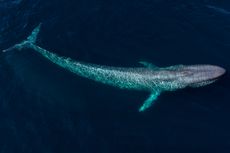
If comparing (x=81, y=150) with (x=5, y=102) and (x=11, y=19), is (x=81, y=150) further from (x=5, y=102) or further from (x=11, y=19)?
(x=11, y=19)

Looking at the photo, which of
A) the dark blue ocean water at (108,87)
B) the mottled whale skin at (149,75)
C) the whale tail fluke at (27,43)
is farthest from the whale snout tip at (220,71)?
the whale tail fluke at (27,43)

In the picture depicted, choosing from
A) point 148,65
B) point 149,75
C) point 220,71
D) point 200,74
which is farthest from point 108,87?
point 220,71

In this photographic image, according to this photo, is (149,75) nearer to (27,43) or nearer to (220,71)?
(220,71)

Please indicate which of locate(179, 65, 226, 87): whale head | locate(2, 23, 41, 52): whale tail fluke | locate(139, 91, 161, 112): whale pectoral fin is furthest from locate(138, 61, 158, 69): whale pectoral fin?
locate(2, 23, 41, 52): whale tail fluke

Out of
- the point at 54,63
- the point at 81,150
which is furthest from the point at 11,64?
the point at 81,150

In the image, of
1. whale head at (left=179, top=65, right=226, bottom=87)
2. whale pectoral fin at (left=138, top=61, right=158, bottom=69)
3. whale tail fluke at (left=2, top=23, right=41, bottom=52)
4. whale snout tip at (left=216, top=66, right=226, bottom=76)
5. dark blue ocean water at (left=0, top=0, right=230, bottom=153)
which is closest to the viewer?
dark blue ocean water at (left=0, top=0, right=230, bottom=153)

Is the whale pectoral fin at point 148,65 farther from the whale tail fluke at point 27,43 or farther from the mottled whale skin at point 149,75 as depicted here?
the whale tail fluke at point 27,43

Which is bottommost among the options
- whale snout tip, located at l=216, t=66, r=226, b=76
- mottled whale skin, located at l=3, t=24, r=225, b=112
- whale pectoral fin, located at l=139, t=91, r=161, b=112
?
whale pectoral fin, located at l=139, t=91, r=161, b=112

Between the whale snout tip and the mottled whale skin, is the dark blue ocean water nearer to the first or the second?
the mottled whale skin

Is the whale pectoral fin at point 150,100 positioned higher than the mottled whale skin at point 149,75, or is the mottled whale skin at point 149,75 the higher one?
the mottled whale skin at point 149,75
